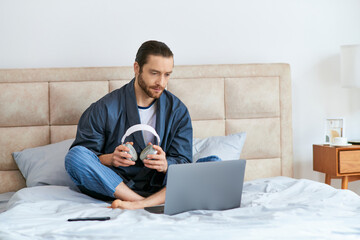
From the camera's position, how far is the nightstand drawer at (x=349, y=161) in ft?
9.05

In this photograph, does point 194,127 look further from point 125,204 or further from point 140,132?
point 125,204

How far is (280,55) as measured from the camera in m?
3.12

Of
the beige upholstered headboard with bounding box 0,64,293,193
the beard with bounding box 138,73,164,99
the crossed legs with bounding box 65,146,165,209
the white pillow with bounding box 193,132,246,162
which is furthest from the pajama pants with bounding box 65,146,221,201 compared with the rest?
the beige upholstered headboard with bounding box 0,64,293,193

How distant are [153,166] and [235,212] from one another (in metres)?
0.49

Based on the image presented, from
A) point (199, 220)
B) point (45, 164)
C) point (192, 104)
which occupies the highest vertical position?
point (192, 104)

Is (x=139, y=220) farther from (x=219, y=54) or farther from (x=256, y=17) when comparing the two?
(x=256, y=17)

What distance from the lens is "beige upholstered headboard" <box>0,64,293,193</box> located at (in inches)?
105

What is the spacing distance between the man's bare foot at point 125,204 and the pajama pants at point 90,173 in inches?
4.7

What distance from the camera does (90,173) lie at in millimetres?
1938

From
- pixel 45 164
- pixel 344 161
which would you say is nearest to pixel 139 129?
pixel 45 164

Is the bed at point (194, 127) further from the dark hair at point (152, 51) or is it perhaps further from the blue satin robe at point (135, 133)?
the dark hair at point (152, 51)

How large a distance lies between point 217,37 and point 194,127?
0.65 m

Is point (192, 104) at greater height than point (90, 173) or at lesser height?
greater

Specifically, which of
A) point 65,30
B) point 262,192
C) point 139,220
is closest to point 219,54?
point 65,30
